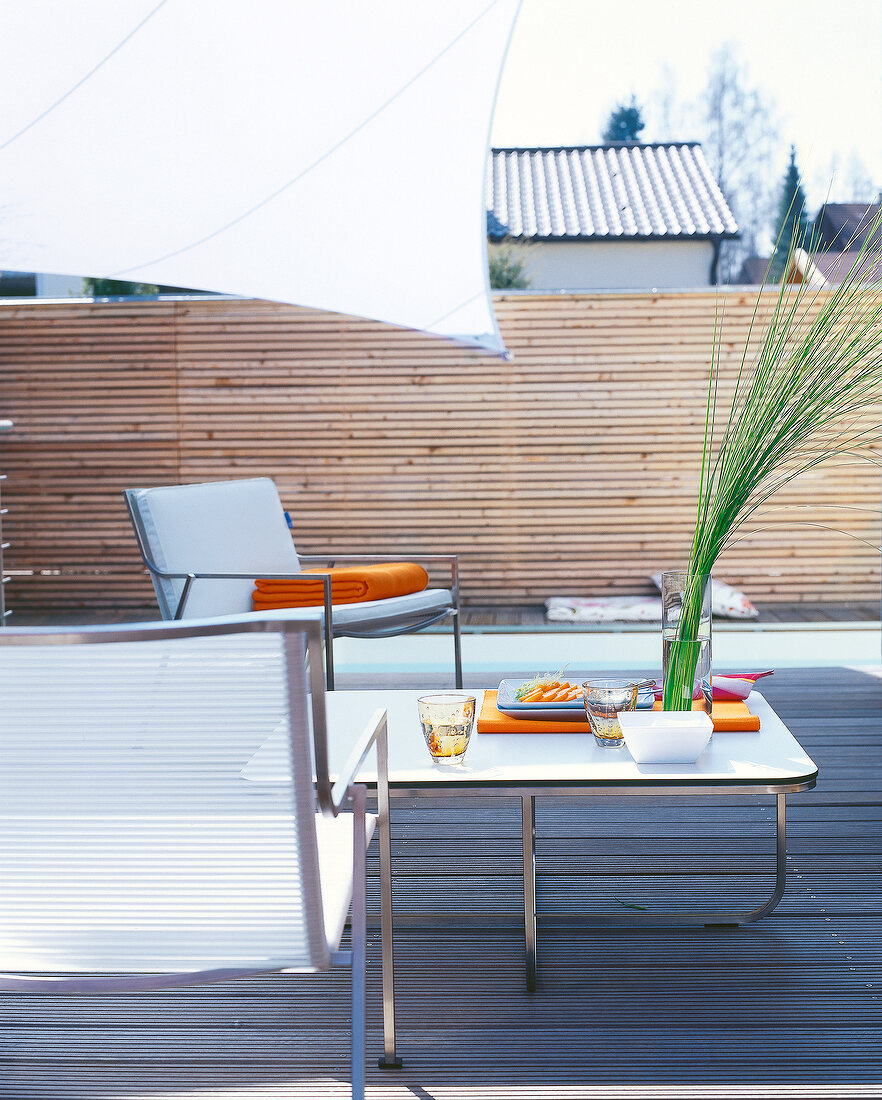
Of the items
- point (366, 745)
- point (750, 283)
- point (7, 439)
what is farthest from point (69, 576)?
point (366, 745)

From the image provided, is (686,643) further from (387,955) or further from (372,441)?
(372,441)

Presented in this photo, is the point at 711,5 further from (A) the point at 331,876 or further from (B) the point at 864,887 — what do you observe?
(A) the point at 331,876

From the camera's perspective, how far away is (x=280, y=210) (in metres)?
4.68

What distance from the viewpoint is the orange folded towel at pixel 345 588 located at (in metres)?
3.97

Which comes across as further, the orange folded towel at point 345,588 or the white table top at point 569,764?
the orange folded towel at point 345,588

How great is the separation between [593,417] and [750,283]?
979 mm

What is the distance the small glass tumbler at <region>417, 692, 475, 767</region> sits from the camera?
184 centimetres

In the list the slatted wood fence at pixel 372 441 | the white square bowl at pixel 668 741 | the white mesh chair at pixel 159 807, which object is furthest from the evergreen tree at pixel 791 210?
the white mesh chair at pixel 159 807

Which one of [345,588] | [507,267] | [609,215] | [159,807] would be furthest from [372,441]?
[159,807]

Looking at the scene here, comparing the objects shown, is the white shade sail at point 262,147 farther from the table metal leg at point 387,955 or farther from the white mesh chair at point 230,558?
the table metal leg at point 387,955

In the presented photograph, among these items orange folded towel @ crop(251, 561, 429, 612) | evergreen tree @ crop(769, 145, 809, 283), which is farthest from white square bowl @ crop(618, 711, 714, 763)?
evergreen tree @ crop(769, 145, 809, 283)

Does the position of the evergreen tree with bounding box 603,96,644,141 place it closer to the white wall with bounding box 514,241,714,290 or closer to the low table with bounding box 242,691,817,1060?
the white wall with bounding box 514,241,714,290

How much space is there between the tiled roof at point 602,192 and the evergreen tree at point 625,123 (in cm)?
4

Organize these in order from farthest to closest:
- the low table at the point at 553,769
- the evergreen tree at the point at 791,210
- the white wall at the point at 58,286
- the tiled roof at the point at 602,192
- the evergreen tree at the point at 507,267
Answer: the white wall at the point at 58,286, the evergreen tree at the point at 507,267, the tiled roof at the point at 602,192, the evergreen tree at the point at 791,210, the low table at the point at 553,769
